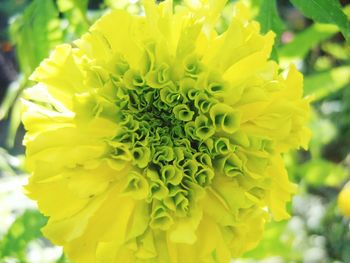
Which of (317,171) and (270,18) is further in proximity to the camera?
(317,171)

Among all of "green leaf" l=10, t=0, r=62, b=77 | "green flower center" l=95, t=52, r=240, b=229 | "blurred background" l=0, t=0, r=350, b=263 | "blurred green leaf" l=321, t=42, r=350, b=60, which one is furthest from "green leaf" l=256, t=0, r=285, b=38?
"blurred green leaf" l=321, t=42, r=350, b=60

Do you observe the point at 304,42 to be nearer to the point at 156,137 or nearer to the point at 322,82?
the point at 322,82

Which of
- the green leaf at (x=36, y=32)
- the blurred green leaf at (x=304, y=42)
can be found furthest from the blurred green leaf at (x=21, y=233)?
the blurred green leaf at (x=304, y=42)

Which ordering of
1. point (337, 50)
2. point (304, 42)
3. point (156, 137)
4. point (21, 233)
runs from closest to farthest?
point (156, 137) < point (21, 233) < point (304, 42) < point (337, 50)

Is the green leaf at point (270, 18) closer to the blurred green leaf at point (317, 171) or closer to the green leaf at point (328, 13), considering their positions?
the green leaf at point (328, 13)

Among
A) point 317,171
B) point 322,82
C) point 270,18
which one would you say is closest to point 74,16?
point 270,18
